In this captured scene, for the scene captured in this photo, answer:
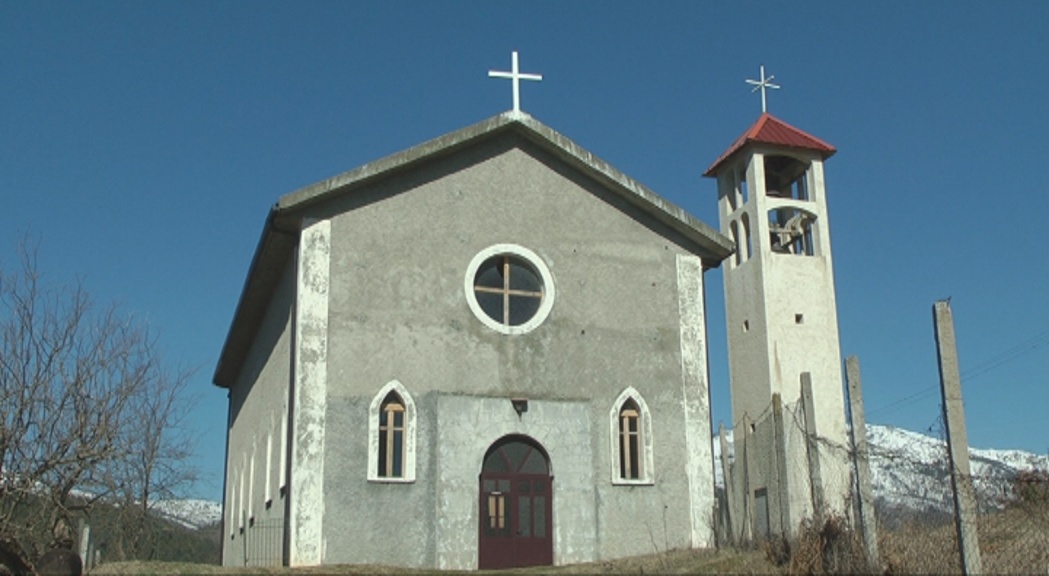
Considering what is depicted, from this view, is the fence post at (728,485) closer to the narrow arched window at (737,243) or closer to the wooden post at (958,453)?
the wooden post at (958,453)

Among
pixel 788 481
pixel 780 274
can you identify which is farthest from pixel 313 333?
pixel 780 274

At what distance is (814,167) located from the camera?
28344mm

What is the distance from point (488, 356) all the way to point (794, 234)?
11813mm

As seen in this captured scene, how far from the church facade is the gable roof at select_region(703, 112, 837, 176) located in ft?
24.9

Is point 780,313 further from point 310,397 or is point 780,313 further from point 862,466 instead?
point 862,466

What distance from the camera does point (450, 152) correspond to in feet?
65.2

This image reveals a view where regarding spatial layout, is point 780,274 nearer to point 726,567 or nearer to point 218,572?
point 726,567

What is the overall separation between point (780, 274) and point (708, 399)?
7.59 m

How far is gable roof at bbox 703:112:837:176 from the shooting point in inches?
1100

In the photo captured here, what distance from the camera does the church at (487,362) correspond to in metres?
17.9

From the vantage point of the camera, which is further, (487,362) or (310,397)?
(487,362)

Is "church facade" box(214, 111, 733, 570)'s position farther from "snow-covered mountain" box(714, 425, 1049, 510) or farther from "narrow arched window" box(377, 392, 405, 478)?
"snow-covered mountain" box(714, 425, 1049, 510)

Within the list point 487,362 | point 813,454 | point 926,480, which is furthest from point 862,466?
point 487,362

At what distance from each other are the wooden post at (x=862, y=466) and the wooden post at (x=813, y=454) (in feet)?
2.54
